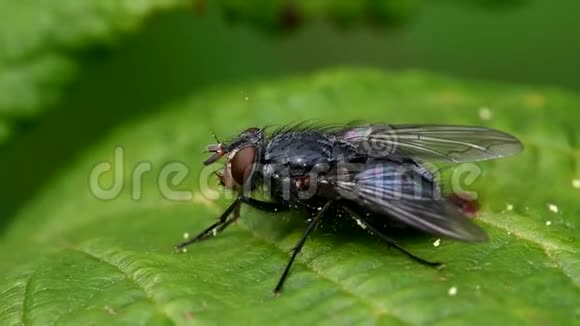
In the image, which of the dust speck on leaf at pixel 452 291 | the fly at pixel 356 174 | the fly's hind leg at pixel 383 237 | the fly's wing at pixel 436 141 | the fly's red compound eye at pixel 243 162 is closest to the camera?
the dust speck on leaf at pixel 452 291

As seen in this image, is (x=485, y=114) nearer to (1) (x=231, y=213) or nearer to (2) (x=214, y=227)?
(1) (x=231, y=213)

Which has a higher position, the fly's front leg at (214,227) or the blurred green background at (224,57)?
the blurred green background at (224,57)

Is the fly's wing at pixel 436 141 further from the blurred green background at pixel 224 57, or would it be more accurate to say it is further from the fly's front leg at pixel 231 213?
the blurred green background at pixel 224 57

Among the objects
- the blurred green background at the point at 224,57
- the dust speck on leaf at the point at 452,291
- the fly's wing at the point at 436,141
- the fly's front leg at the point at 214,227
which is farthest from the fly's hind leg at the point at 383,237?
the blurred green background at the point at 224,57

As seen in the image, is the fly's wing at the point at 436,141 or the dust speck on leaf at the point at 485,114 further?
the dust speck on leaf at the point at 485,114

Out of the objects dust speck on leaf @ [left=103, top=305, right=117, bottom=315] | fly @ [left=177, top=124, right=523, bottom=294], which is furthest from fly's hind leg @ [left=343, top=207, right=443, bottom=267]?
dust speck on leaf @ [left=103, top=305, right=117, bottom=315]

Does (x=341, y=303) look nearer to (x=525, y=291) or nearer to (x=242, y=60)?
(x=525, y=291)
